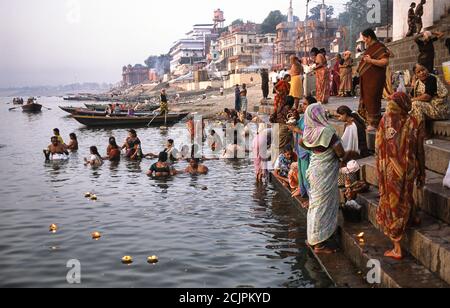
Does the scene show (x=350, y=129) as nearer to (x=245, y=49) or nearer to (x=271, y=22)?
(x=245, y=49)

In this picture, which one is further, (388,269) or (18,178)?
(18,178)

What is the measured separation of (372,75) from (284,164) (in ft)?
9.41

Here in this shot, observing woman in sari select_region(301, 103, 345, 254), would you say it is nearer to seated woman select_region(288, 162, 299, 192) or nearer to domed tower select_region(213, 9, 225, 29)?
seated woman select_region(288, 162, 299, 192)

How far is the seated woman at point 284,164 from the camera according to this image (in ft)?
32.7

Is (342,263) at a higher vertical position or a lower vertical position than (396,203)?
lower

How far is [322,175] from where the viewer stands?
18.2ft

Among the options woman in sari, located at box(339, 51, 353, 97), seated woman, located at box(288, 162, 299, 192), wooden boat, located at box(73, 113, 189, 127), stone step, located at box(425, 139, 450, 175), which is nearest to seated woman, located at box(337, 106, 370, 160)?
stone step, located at box(425, 139, 450, 175)

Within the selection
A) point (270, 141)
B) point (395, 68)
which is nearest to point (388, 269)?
point (270, 141)

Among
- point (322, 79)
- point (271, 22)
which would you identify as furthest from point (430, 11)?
point (271, 22)

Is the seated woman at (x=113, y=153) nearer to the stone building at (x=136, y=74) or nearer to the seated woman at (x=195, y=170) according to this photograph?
the seated woman at (x=195, y=170)

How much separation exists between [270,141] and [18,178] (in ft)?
22.7

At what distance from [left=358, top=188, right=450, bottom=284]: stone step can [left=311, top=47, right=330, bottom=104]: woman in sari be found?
8.44 metres
